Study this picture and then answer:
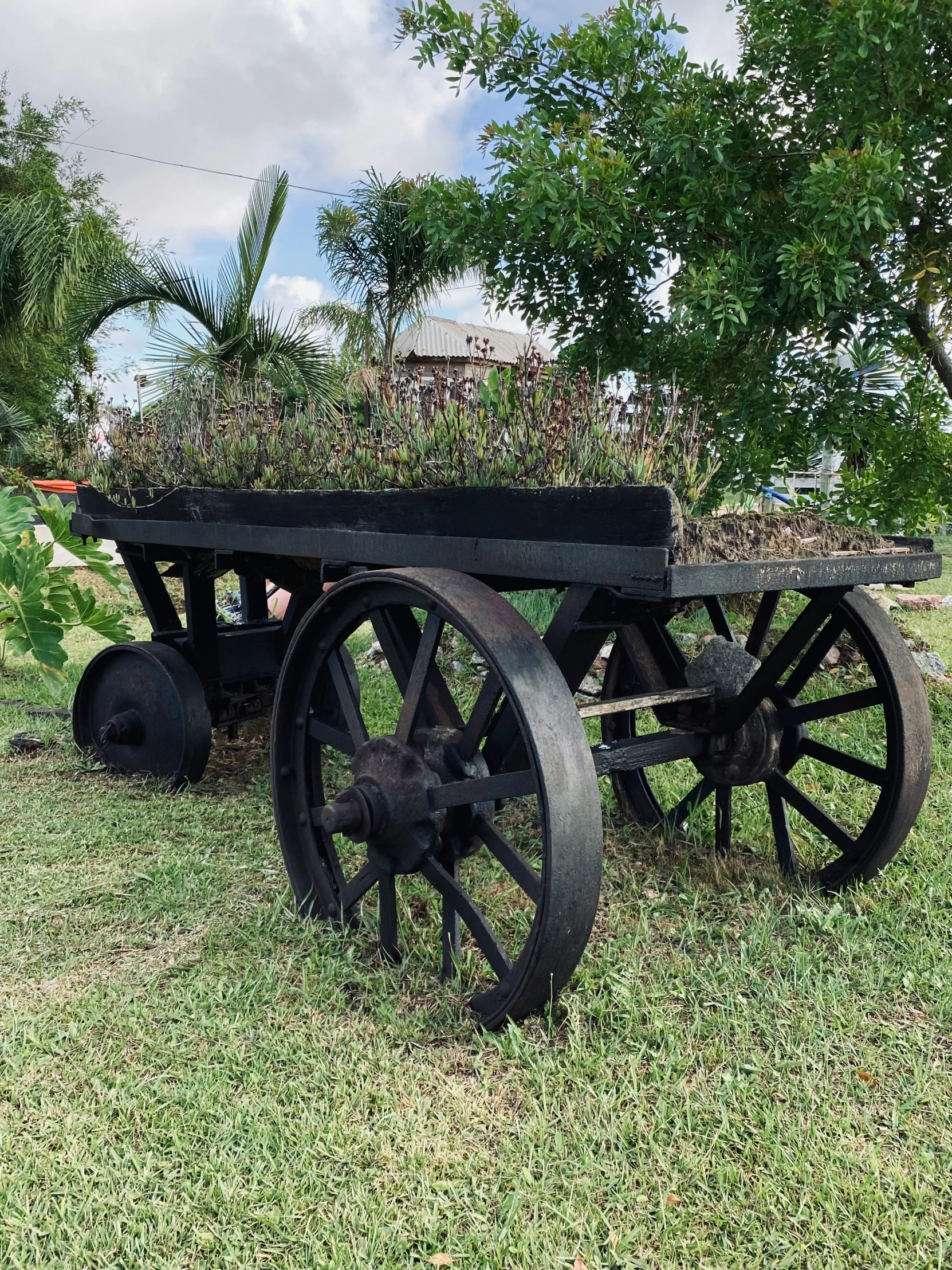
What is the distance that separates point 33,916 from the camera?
123 inches

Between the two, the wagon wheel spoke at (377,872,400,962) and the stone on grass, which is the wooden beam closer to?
the wagon wheel spoke at (377,872,400,962)

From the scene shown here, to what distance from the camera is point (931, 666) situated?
6129mm

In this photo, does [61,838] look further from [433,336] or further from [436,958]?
[433,336]

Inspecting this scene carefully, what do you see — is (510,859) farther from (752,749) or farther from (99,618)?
(99,618)

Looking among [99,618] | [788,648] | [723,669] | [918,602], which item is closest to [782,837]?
[723,669]

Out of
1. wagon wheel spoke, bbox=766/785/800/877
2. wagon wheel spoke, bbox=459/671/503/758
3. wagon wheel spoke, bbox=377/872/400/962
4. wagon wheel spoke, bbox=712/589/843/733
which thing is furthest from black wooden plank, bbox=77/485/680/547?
wagon wheel spoke, bbox=766/785/800/877

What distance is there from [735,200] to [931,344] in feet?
4.79

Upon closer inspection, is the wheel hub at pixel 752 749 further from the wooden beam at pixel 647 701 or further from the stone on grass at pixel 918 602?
the stone on grass at pixel 918 602

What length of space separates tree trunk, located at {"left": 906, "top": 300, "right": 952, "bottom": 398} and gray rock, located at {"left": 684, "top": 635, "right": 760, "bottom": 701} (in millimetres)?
2865

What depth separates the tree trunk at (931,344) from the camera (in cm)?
502

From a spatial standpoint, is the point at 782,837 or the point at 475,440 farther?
the point at 782,837

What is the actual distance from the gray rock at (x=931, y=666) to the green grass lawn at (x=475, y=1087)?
3.05 m

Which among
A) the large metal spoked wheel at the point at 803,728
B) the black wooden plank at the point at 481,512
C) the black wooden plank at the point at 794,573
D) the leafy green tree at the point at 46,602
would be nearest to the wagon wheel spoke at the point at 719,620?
the large metal spoked wheel at the point at 803,728

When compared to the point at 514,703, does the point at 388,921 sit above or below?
below
